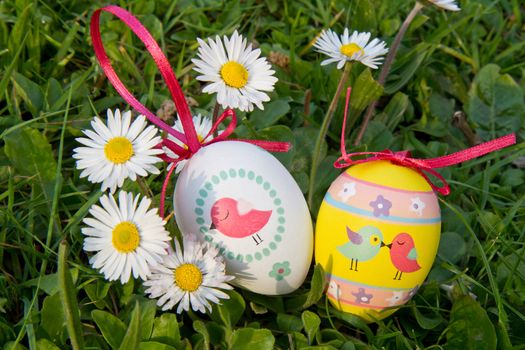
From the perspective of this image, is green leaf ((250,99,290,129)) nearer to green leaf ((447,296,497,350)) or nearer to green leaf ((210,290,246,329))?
green leaf ((210,290,246,329))

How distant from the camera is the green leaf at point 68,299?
1.10 m

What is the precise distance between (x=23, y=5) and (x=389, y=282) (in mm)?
1480

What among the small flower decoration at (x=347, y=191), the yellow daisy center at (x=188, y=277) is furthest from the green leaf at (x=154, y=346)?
the small flower decoration at (x=347, y=191)

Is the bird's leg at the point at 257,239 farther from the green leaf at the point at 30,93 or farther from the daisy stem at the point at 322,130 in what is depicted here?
the green leaf at the point at 30,93

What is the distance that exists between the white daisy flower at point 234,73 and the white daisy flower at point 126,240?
304mm

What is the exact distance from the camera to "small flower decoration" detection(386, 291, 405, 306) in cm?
140

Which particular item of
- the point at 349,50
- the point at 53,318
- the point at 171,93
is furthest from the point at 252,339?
the point at 349,50

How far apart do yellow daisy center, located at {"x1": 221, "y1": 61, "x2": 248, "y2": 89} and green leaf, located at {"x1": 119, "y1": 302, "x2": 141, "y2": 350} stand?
554mm

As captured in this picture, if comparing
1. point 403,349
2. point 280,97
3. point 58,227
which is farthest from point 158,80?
point 403,349

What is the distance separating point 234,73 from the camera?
1.41 metres

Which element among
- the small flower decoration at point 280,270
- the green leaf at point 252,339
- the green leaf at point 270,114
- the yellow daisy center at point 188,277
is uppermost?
the green leaf at point 270,114

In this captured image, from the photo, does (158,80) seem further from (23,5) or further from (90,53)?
(23,5)

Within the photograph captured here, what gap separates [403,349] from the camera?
1430 millimetres

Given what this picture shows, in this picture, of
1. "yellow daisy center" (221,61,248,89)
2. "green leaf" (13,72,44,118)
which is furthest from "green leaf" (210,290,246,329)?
"green leaf" (13,72,44,118)
